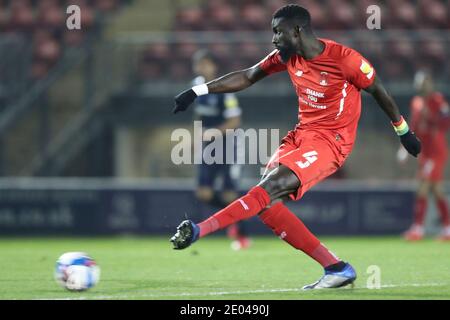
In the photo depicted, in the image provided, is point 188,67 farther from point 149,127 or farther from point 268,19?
point 268,19

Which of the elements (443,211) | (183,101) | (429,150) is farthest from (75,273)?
(429,150)

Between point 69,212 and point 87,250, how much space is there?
9.43 feet

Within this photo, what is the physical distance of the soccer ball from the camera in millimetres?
7617

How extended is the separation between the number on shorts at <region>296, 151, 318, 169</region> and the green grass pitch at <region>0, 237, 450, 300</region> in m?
0.89

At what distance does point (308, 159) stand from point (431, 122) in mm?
7314

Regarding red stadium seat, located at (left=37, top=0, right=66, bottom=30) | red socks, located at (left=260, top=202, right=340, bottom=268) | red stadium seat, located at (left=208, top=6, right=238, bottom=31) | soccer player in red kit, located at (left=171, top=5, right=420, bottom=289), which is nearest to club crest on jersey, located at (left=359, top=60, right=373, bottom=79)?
soccer player in red kit, located at (left=171, top=5, right=420, bottom=289)

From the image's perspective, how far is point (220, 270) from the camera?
9.55m

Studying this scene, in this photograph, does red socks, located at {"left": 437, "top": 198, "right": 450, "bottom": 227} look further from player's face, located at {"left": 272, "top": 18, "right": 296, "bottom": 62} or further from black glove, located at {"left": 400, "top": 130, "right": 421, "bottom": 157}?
player's face, located at {"left": 272, "top": 18, "right": 296, "bottom": 62}

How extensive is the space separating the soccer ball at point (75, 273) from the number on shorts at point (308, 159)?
5.49ft

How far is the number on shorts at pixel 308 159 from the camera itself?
7.67 meters
